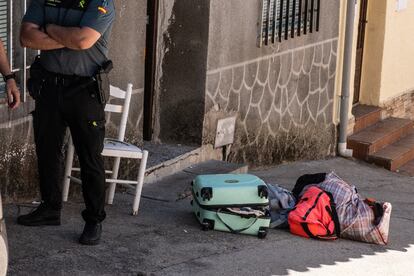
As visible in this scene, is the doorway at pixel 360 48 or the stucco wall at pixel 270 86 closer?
the stucco wall at pixel 270 86

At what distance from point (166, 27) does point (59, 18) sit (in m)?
3.20

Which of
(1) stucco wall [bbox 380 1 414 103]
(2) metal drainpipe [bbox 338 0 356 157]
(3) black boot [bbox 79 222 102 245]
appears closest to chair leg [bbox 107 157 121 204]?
(3) black boot [bbox 79 222 102 245]

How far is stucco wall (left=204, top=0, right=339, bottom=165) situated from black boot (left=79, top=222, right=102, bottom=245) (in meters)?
3.23

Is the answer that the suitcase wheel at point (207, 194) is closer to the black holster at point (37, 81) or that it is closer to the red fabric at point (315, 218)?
the red fabric at point (315, 218)

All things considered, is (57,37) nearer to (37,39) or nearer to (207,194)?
(37,39)

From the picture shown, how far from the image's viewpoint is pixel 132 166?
9031mm

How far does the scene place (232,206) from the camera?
7746 mm

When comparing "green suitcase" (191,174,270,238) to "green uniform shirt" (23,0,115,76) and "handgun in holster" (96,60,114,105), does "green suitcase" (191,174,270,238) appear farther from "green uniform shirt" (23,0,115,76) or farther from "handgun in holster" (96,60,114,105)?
"green uniform shirt" (23,0,115,76)

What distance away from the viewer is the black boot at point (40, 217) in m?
7.25

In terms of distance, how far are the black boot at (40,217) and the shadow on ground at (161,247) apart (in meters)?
0.05

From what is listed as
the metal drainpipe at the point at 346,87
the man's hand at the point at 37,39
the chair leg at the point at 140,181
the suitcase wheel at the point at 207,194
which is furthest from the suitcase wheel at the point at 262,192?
the metal drainpipe at the point at 346,87

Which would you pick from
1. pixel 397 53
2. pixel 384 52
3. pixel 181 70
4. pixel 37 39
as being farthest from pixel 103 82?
pixel 397 53

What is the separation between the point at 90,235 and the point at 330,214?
1.96 meters

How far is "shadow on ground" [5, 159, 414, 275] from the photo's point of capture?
22.0 feet
